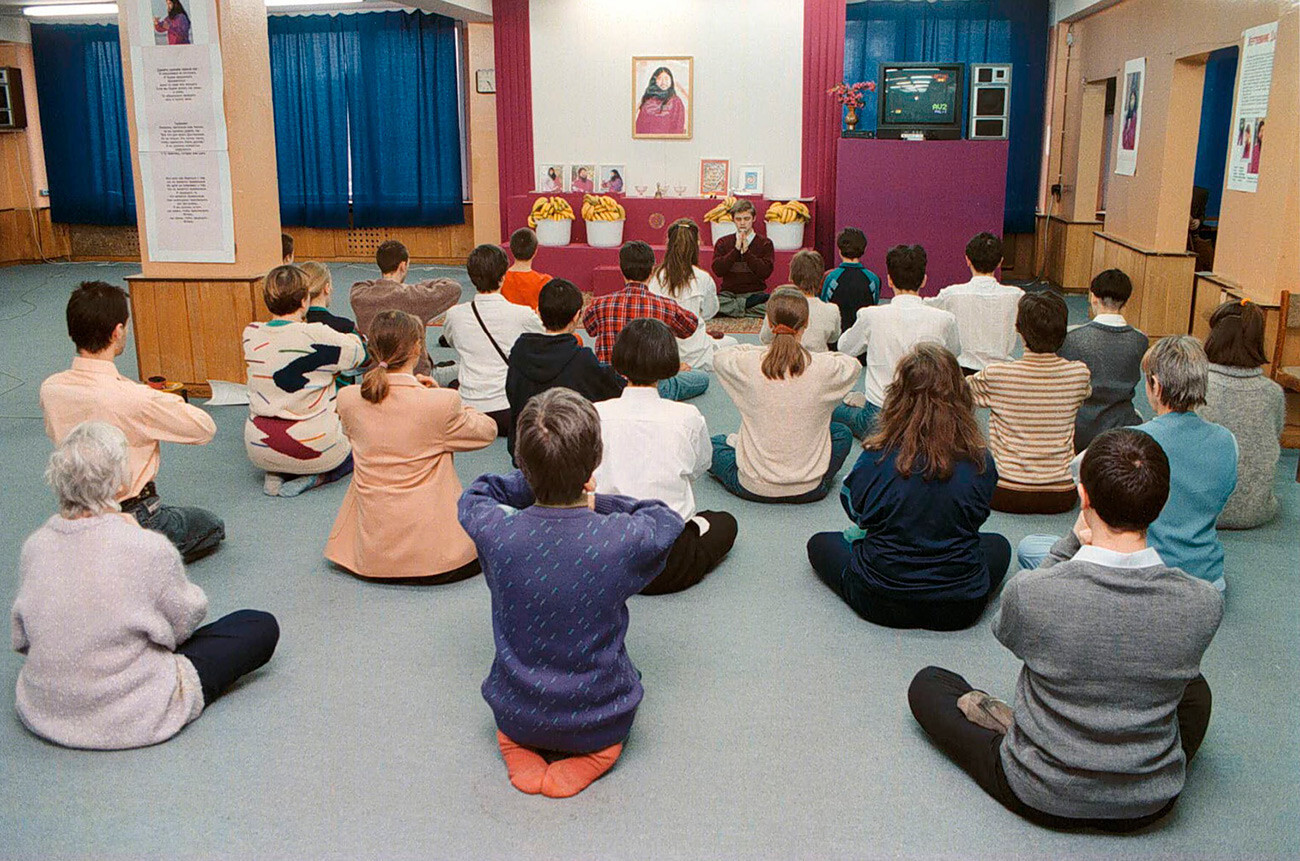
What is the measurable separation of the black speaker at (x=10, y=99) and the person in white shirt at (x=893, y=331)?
1022 cm

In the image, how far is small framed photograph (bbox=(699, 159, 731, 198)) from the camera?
10266 mm

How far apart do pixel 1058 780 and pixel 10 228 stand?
12.8m

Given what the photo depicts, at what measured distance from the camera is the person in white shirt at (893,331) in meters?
5.05

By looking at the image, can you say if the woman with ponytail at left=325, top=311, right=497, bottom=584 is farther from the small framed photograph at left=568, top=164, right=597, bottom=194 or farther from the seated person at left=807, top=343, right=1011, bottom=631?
the small framed photograph at left=568, top=164, right=597, bottom=194

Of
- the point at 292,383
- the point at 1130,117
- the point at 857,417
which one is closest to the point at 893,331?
the point at 857,417

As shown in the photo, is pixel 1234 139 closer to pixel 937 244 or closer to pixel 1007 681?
pixel 937 244

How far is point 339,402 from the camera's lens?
11.9ft

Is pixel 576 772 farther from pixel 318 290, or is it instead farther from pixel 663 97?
pixel 663 97

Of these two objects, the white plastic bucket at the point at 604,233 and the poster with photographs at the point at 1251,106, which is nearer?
the poster with photographs at the point at 1251,106

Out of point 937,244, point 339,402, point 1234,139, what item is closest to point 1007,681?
point 339,402

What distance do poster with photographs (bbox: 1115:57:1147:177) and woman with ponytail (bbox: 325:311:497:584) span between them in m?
6.72

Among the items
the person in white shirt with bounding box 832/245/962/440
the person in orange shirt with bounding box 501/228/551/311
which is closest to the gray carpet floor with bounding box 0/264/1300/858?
the person in white shirt with bounding box 832/245/962/440

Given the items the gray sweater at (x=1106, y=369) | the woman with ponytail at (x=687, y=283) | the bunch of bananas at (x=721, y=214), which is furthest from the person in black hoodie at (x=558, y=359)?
the bunch of bananas at (x=721, y=214)

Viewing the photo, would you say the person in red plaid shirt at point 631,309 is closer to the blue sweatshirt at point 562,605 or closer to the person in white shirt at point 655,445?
the person in white shirt at point 655,445
